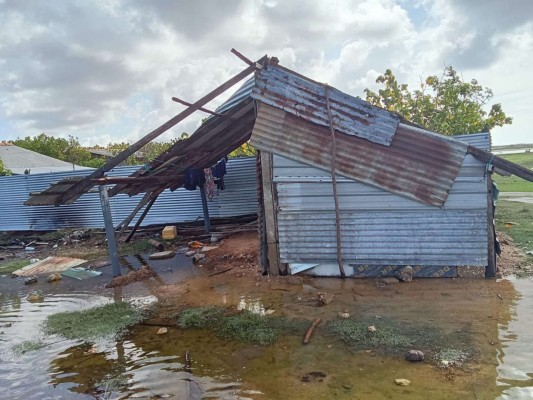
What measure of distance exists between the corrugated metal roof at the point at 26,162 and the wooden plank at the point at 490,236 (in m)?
26.1

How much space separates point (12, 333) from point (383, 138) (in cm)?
729

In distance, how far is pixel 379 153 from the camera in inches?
270

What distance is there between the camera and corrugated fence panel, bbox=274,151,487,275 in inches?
258

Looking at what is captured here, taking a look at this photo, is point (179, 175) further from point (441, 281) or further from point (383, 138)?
point (441, 281)

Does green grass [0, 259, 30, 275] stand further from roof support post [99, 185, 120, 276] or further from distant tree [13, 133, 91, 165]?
distant tree [13, 133, 91, 165]

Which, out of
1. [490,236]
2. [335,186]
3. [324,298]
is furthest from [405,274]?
[335,186]

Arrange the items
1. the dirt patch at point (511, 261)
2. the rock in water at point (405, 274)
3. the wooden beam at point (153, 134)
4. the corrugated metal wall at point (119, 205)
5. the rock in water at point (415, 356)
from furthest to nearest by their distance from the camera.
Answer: the corrugated metal wall at point (119, 205) → the wooden beam at point (153, 134) → the dirt patch at point (511, 261) → the rock in water at point (405, 274) → the rock in water at point (415, 356)

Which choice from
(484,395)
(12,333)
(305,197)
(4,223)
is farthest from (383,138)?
(4,223)

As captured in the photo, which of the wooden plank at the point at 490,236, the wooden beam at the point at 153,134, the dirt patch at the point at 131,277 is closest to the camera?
the wooden plank at the point at 490,236

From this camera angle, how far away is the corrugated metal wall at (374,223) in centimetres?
655

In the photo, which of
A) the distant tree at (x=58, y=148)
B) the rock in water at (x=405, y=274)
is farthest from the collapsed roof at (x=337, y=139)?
the distant tree at (x=58, y=148)

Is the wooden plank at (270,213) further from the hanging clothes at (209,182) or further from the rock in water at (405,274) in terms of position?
the hanging clothes at (209,182)

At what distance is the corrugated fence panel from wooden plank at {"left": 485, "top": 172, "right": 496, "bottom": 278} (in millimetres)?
70

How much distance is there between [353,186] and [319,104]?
5.74 ft
